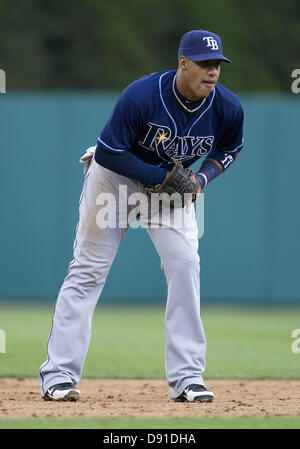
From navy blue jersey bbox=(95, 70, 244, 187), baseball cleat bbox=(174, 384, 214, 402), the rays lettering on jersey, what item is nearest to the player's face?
navy blue jersey bbox=(95, 70, 244, 187)

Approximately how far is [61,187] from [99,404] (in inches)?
262

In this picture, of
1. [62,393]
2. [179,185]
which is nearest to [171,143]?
[179,185]

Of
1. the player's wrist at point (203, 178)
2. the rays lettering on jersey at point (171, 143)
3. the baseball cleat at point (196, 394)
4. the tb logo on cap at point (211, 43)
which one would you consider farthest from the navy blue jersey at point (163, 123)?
the baseball cleat at point (196, 394)

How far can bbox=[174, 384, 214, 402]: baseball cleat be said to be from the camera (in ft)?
14.7

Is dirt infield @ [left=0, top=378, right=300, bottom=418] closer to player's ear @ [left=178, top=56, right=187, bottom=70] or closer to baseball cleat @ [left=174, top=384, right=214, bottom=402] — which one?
baseball cleat @ [left=174, top=384, right=214, bottom=402]

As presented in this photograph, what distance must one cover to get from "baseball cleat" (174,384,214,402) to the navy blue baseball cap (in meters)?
1.64

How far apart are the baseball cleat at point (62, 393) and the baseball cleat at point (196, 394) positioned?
55 cm

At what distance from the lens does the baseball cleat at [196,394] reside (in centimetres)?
448

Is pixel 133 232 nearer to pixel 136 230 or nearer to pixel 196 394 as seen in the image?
pixel 136 230

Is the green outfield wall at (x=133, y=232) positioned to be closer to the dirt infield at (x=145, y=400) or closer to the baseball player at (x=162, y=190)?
the dirt infield at (x=145, y=400)

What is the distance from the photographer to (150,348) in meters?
7.16

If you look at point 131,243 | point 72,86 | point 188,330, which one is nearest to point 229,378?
point 188,330

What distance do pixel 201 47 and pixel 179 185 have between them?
0.69m

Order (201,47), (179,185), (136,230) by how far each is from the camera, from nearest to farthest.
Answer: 1. (201,47)
2. (179,185)
3. (136,230)
